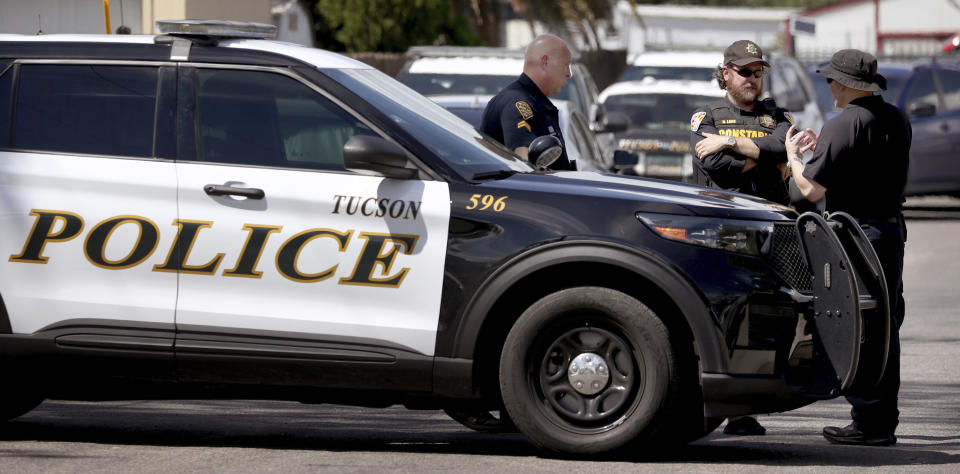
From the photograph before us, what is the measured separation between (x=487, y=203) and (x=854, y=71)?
6.44 feet

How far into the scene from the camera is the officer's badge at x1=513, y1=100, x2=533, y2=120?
842cm

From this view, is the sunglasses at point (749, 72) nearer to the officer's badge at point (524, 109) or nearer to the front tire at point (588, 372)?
the officer's badge at point (524, 109)

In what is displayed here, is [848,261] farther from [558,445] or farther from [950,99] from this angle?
[950,99]

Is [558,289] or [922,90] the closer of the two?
[558,289]

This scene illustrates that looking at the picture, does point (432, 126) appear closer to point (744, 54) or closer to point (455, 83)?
point (744, 54)

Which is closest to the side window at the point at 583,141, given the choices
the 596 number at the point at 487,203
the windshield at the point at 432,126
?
the windshield at the point at 432,126

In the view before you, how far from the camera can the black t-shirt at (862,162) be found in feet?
24.3

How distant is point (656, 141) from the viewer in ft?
61.1

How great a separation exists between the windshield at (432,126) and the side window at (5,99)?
1.34 m

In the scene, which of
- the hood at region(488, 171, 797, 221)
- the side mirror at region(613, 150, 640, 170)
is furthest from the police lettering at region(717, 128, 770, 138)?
the side mirror at region(613, 150, 640, 170)

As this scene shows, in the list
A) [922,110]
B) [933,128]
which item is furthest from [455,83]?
[933,128]

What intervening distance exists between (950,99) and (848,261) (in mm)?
15205

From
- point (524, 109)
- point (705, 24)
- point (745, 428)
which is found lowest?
point (745, 428)

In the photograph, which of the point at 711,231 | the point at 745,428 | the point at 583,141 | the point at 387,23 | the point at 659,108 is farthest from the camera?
the point at 387,23
